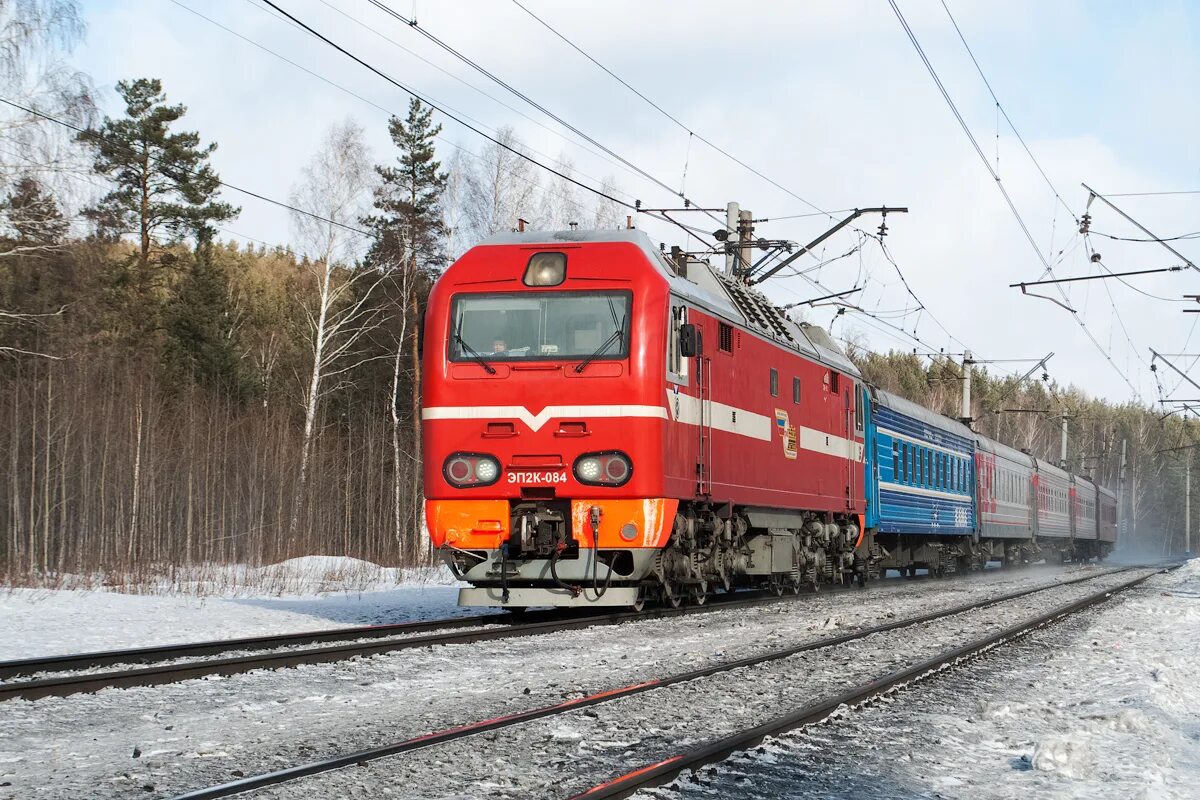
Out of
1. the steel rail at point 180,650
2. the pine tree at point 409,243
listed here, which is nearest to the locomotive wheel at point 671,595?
the steel rail at point 180,650

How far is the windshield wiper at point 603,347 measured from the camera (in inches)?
505

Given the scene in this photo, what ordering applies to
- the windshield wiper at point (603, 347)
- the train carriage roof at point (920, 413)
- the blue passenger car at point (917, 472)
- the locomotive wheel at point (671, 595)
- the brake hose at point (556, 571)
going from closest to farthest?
1. the brake hose at point (556, 571)
2. the windshield wiper at point (603, 347)
3. the locomotive wheel at point (671, 595)
4. the blue passenger car at point (917, 472)
5. the train carriage roof at point (920, 413)

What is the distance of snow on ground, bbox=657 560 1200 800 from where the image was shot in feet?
19.0

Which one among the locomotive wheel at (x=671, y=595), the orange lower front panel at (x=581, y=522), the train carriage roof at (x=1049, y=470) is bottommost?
the locomotive wheel at (x=671, y=595)

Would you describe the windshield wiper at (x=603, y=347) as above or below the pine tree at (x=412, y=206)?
below

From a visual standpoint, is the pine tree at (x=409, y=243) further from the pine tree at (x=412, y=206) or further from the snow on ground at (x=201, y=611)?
the snow on ground at (x=201, y=611)

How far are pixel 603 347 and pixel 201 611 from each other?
5.84 meters

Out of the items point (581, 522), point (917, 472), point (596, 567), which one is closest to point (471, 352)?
point (581, 522)

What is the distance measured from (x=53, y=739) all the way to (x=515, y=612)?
852 cm

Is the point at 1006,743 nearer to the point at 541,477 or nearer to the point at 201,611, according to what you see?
the point at 541,477

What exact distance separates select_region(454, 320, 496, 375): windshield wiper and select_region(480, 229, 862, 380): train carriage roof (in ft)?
3.81

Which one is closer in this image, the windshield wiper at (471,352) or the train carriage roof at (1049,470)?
the windshield wiper at (471,352)

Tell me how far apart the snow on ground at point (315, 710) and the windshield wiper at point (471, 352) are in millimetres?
2792

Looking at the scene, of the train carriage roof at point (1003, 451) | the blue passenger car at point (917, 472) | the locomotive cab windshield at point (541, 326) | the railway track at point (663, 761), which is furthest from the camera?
the train carriage roof at point (1003, 451)
